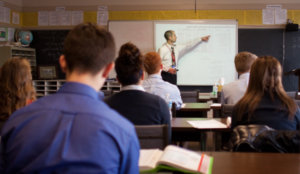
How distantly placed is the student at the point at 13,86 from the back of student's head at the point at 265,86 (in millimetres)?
1567

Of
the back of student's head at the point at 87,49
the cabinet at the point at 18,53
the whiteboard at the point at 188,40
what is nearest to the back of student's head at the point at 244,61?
the back of student's head at the point at 87,49

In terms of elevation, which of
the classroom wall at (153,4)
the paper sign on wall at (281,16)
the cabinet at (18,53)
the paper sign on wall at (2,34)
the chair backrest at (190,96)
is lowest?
the chair backrest at (190,96)

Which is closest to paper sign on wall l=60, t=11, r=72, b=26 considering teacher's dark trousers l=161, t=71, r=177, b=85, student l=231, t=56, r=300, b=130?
teacher's dark trousers l=161, t=71, r=177, b=85

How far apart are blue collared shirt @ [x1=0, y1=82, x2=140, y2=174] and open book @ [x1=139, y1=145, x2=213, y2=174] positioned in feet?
1.19

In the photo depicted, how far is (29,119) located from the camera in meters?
0.75

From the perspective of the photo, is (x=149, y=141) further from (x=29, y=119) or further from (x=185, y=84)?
(x=185, y=84)

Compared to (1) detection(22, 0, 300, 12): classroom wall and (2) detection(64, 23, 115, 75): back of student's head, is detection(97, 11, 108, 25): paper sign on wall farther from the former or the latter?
(2) detection(64, 23, 115, 75): back of student's head

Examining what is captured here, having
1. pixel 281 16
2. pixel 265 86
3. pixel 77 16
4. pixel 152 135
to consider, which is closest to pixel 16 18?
pixel 77 16

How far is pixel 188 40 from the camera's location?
6.42 m

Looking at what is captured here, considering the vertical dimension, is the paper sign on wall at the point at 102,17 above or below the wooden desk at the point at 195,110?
above

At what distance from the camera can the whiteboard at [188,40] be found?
6.35 m

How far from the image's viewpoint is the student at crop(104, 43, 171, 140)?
1.90 meters

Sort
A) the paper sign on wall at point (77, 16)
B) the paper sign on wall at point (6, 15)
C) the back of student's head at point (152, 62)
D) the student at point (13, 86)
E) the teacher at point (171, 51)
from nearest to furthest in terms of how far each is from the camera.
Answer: the student at point (13, 86), the back of student's head at point (152, 62), the teacher at point (171, 51), the paper sign on wall at point (6, 15), the paper sign on wall at point (77, 16)

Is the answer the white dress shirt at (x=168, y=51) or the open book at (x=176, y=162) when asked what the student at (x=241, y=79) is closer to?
the open book at (x=176, y=162)
